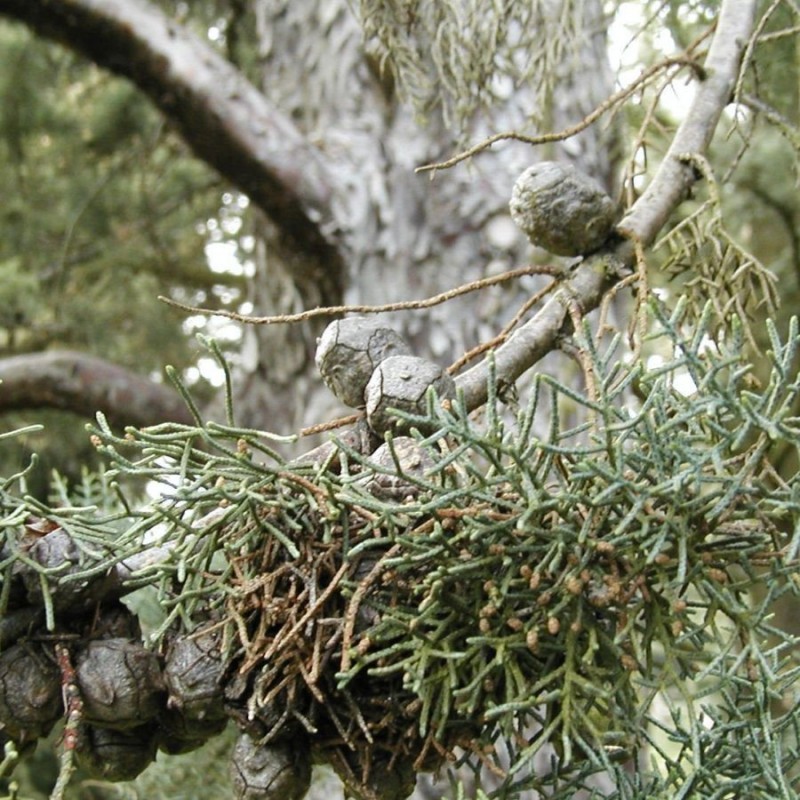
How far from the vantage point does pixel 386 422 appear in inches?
34.5

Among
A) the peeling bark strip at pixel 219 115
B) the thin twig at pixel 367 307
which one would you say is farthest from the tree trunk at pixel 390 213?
the thin twig at pixel 367 307

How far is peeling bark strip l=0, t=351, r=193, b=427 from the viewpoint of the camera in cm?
240

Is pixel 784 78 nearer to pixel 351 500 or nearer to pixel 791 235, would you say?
pixel 791 235

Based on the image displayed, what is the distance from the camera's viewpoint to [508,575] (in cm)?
76

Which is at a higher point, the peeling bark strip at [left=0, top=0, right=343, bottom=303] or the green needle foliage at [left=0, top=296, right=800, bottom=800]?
the peeling bark strip at [left=0, top=0, right=343, bottom=303]

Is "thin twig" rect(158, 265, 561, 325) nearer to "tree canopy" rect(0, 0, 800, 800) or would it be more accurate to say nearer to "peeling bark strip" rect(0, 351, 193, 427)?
"tree canopy" rect(0, 0, 800, 800)

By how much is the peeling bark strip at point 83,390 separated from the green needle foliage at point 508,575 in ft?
5.30

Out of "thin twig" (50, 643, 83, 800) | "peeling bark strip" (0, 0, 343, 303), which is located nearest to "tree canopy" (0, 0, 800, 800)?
"thin twig" (50, 643, 83, 800)

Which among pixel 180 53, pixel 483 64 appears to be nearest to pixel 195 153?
pixel 180 53

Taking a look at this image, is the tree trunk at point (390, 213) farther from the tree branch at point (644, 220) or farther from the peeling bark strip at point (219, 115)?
the tree branch at point (644, 220)

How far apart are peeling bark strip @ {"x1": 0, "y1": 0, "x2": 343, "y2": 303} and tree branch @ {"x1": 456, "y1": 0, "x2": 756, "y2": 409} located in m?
1.15

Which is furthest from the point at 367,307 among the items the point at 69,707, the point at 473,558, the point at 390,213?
the point at 390,213

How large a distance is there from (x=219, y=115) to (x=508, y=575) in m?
1.66

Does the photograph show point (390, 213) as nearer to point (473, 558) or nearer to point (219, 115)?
point (219, 115)
